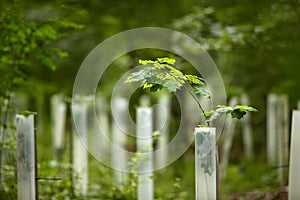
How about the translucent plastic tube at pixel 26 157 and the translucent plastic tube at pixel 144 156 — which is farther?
the translucent plastic tube at pixel 144 156

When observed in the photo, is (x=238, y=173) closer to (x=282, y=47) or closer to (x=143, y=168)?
(x=282, y=47)

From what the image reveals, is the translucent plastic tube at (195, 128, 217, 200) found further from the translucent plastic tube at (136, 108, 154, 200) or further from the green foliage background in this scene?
the green foliage background

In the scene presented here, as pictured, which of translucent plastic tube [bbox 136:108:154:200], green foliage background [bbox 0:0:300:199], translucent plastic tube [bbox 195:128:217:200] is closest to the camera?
translucent plastic tube [bbox 195:128:217:200]

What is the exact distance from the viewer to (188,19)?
4691 millimetres

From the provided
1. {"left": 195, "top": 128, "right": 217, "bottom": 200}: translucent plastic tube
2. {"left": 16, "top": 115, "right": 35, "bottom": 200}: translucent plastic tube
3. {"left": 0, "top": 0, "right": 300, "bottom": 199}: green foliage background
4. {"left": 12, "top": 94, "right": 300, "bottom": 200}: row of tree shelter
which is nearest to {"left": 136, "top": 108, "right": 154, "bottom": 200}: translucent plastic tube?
{"left": 12, "top": 94, "right": 300, "bottom": 200}: row of tree shelter

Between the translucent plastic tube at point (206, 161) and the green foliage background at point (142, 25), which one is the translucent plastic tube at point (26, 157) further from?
the translucent plastic tube at point (206, 161)

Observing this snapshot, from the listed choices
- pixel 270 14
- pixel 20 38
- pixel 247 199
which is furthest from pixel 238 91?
pixel 20 38

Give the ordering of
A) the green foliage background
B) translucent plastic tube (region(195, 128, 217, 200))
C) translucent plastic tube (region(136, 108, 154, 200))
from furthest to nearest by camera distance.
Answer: translucent plastic tube (region(136, 108, 154, 200))
the green foliage background
translucent plastic tube (region(195, 128, 217, 200))

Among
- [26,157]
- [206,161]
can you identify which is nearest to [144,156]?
[26,157]

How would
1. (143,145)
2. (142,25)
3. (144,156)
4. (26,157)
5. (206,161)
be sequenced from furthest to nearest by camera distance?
(142,25)
(143,145)
(144,156)
(26,157)
(206,161)

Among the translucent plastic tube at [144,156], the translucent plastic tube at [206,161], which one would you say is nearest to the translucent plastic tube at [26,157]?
the translucent plastic tube at [206,161]

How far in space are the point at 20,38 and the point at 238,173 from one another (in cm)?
320

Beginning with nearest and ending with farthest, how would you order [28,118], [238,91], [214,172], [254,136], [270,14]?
[214,172] → [28,118] → [270,14] → [238,91] → [254,136]

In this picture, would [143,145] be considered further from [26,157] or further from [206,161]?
[206,161]
